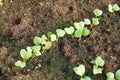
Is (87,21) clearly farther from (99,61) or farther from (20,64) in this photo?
(20,64)

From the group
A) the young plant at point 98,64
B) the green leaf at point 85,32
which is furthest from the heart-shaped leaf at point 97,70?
the green leaf at point 85,32

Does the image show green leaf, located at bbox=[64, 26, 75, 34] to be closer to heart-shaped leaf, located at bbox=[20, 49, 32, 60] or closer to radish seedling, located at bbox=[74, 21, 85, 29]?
radish seedling, located at bbox=[74, 21, 85, 29]

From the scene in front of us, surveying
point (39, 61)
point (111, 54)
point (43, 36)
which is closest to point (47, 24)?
point (43, 36)

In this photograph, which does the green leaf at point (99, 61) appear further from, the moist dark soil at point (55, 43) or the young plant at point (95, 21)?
the young plant at point (95, 21)

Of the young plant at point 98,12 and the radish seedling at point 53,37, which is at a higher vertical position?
the young plant at point 98,12

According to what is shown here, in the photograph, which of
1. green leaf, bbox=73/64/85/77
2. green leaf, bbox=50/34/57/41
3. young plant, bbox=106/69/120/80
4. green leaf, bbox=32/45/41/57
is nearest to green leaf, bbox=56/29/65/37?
green leaf, bbox=50/34/57/41
